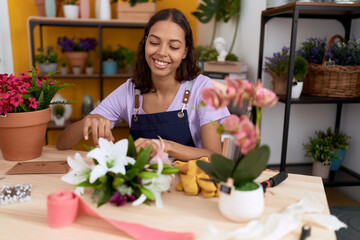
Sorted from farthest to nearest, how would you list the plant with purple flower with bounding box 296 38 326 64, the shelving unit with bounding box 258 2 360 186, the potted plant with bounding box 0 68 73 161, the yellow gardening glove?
the plant with purple flower with bounding box 296 38 326 64
the shelving unit with bounding box 258 2 360 186
the potted plant with bounding box 0 68 73 161
the yellow gardening glove

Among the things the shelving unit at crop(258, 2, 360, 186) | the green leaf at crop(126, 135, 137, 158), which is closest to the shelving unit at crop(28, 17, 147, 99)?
the shelving unit at crop(258, 2, 360, 186)

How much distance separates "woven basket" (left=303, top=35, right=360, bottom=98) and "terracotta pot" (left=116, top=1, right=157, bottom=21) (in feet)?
5.09

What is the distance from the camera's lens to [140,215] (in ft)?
2.80

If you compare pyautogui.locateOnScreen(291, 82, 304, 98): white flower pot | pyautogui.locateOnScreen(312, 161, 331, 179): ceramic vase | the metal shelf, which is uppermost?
pyautogui.locateOnScreen(291, 82, 304, 98): white flower pot

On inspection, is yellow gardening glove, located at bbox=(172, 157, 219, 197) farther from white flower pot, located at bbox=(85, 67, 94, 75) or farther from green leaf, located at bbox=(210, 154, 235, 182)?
white flower pot, located at bbox=(85, 67, 94, 75)

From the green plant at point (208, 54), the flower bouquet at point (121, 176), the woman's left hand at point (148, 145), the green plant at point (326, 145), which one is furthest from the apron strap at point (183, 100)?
the green plant at point (208, 54)

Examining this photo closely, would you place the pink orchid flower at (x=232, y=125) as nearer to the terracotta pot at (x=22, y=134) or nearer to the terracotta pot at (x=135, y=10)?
the terracotta pot at (x=22, y=134)

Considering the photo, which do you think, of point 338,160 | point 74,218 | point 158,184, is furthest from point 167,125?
point 338,160

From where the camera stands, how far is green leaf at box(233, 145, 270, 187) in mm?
793

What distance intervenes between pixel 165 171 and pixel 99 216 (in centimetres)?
21

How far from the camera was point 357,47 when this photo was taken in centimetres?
213

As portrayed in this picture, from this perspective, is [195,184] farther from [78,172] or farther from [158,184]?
[78,172]

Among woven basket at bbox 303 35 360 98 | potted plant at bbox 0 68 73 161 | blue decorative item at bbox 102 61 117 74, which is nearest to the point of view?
potted plant at bbox 0 68 73 161

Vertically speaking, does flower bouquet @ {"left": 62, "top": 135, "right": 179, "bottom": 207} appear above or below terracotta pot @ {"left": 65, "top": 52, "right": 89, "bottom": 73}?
below
